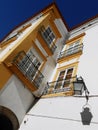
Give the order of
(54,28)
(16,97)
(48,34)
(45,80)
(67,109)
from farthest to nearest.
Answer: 1. (54,28)
2. (48,34)
3. (45,80)
4. (16,97)
5. (67,109)

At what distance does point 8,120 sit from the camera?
852 centimetres

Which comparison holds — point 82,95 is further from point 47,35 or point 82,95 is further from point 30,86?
point 47,35

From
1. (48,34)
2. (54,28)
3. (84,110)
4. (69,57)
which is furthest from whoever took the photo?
(54,28)

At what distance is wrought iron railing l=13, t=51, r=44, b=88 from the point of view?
9031 mm

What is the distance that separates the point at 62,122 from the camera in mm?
6992

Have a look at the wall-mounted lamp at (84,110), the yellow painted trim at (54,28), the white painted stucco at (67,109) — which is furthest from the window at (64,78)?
the yellow painted trim at (54,28)

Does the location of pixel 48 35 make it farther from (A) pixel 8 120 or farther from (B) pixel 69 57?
(A) pixel 8 120

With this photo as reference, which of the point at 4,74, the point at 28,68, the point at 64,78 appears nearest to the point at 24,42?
the point at 28,68

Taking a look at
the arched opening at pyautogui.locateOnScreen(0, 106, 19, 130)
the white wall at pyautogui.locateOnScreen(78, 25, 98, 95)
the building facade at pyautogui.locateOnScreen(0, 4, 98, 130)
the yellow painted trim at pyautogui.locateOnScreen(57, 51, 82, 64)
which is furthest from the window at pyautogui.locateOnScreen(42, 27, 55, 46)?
the arched opening at pyautogui.locateOnScreen(0, 106, 19, 130)

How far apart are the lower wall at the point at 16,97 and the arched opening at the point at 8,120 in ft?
0.57

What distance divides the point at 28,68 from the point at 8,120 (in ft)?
10.0

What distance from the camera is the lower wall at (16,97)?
7973 millimetres

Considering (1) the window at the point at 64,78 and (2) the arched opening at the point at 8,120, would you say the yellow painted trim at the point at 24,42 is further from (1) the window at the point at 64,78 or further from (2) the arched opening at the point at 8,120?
(1) the window at the point at 64,78

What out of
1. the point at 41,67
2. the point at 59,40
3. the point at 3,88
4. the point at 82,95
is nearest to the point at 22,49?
the point at 41,67
